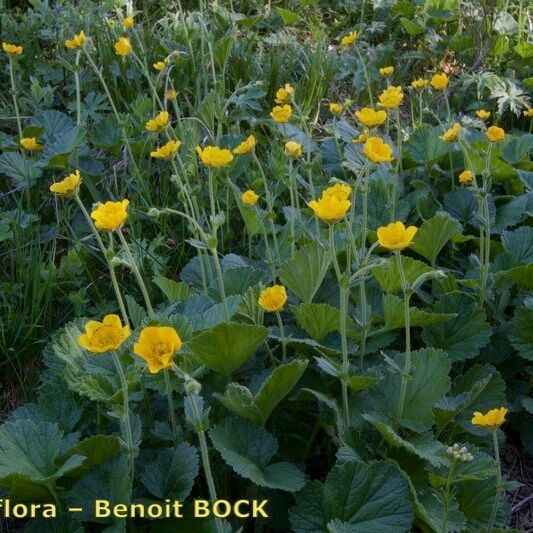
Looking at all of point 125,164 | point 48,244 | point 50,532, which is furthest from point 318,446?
point 125,164

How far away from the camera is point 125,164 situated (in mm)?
2834

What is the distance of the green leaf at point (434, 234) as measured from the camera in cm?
207

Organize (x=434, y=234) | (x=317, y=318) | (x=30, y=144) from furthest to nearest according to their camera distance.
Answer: (x=30, y=144)
(x=434, y=234)
(x=317, y=318)

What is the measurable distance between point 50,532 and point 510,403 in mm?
1202

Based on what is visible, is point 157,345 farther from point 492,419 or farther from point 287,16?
point 287,16

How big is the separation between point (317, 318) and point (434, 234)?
0.54 m

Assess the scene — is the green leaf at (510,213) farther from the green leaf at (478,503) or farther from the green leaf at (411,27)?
the green leaf at (411,27)

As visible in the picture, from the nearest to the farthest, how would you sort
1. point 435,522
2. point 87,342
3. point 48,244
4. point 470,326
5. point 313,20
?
1. point 87,342
2. point 435,522
3. point 470,326
4. point 48,244
5. point 313,20

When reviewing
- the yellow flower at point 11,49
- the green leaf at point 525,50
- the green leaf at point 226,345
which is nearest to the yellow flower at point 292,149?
the green leaf at point 226,345

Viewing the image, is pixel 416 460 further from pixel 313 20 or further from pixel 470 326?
pixel 313 20

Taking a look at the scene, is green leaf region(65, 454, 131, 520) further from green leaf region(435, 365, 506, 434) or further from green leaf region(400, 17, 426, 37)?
green leaf region(400, 17, 426, 37)

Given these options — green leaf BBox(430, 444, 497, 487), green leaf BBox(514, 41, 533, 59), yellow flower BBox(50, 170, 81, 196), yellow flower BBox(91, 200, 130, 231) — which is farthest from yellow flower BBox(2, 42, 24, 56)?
green leaf BBox(514, 41, 533, 59)

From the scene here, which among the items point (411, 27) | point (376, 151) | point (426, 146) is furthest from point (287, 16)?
point (376, 151)

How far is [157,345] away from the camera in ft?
4.21
